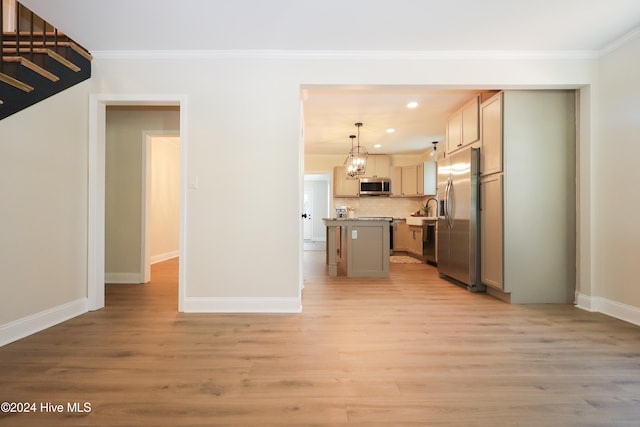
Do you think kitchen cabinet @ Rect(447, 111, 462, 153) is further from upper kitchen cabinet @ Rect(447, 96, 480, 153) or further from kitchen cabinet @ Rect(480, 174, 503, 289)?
kitchen cabinet @ Rect(480, 174, 503, 289)

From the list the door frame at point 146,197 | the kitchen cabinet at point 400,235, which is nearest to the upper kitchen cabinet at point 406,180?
the kitchen cabinet at point 400,235

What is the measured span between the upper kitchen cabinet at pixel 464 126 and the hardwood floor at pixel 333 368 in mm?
2106

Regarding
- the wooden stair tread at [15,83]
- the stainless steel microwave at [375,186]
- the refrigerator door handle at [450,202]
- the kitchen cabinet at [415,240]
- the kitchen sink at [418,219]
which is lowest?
the kitchen cabinet at [415,240]

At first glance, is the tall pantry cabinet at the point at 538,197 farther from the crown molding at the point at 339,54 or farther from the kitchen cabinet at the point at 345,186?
the kitchen cabinet at the point at 345,186

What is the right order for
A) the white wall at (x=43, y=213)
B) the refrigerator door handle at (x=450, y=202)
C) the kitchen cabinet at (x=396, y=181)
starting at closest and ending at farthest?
the white wall at (x=43, y=213) → the refrigerator door handle at (x=450, y=202) → the kitchen cabinet at (x=396, y=181)

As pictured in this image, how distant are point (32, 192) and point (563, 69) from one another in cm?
474

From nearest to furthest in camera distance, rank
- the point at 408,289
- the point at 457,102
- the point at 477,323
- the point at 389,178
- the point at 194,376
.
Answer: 1. the point at 194,376
2. the point at 477,323
3. the point at 408,289
4. the point at 457,102
5. the point at 389,178

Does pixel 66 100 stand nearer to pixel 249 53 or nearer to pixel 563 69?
pixel 249 53

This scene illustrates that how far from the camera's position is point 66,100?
8.92 ft

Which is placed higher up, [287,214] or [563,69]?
[563,69]

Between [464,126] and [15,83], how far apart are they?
4.45m

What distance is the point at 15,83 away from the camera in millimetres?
2205

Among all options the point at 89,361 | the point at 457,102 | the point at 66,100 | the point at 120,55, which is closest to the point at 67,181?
the point at 66,100

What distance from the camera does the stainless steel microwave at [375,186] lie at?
7.48 meters
